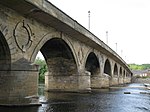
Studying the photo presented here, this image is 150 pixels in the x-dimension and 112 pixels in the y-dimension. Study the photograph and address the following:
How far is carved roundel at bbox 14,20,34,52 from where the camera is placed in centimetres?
1441

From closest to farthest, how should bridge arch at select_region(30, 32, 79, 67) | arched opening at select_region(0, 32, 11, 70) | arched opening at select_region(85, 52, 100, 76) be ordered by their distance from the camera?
arched opening at select_region(0, 32, 11, 70), bridge arch at select_region(30, 32, 79, 67), arched opening at select_region(85, 52, 100, 76)

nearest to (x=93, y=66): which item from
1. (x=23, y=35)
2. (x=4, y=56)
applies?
(x=23, y=35)

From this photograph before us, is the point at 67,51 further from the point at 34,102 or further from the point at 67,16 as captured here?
the point at 34,102

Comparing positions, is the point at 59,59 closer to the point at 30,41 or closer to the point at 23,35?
the point at 30,41

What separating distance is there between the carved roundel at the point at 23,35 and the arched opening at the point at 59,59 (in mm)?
7960

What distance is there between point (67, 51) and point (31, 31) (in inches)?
336

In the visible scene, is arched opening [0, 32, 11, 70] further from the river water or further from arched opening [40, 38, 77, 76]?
arched opening [40, 38, 77, 76]

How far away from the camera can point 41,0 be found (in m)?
14.5

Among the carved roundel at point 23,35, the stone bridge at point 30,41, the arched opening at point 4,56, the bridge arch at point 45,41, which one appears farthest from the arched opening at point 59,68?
the arched opening at point 4,56

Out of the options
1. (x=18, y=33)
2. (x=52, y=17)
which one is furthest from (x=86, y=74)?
(x=18, y=33)

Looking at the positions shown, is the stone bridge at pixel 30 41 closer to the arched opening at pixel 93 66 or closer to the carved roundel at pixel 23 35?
the carved roundel at pixel 23 35

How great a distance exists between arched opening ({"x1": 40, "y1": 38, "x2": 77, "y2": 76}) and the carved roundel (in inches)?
313

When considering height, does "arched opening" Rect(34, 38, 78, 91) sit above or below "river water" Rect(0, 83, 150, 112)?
above

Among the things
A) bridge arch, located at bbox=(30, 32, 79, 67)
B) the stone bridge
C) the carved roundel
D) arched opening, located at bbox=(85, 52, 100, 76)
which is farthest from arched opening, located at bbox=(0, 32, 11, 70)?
arched opening, located at bbox=(85, 52, 100, 76)
